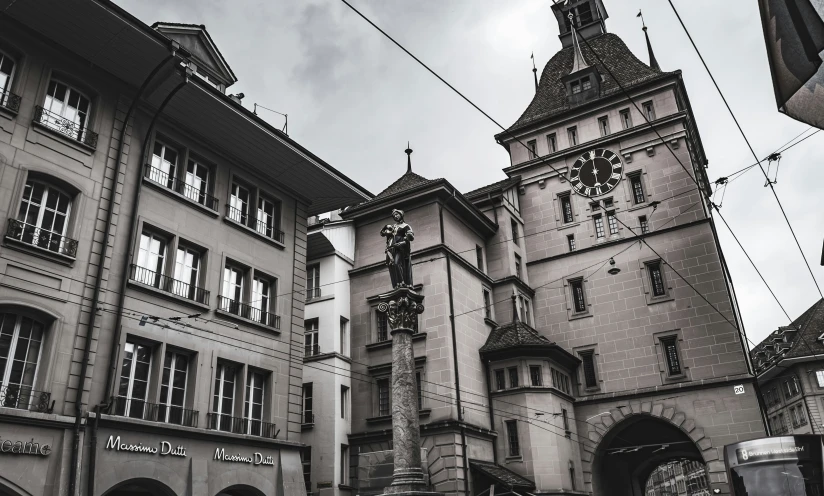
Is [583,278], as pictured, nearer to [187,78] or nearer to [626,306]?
[626,306]

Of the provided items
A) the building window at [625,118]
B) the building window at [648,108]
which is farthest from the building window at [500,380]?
the building window at [648,108]

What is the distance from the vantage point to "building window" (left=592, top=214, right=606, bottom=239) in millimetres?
34781

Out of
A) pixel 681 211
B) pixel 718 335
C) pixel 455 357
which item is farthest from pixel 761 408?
pixel 455 357

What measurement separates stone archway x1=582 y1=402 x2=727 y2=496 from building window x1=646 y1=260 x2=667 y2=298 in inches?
217

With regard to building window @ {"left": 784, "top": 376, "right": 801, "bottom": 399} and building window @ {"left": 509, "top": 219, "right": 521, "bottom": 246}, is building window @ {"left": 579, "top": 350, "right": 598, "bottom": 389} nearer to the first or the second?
building window @ {"left": 509, "top": 219, "right": 521, "bottom": 246}

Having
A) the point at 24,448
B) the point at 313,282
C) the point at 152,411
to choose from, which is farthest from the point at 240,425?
the point at 313,282

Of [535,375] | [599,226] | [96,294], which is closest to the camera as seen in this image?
[96,294]

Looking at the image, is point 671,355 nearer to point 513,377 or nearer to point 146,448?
point 513,377

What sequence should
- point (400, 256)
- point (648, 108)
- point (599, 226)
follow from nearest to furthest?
point (400, 256) < point (599, 226) < point (648, 108)

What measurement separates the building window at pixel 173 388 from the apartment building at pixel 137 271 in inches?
2.0

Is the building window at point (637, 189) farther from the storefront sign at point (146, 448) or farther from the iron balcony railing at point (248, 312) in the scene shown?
the storefront sign at point (146, 448)

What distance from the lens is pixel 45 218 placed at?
16016 mm

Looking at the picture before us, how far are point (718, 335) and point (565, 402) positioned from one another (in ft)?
25.2

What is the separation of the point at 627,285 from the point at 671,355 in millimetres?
4036
